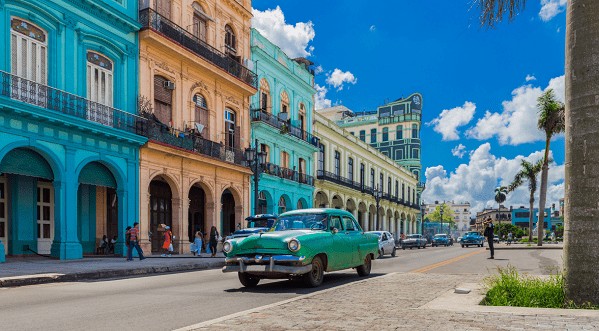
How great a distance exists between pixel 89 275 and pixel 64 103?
840cm

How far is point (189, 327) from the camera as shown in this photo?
6.28m

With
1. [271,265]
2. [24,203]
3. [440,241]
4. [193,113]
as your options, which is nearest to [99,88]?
[24,203]

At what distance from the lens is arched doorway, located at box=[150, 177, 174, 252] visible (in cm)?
2662

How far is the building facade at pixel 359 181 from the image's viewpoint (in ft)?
154

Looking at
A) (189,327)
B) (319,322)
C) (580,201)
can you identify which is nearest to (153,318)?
(189,327)

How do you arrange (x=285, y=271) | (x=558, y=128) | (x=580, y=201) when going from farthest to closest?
(x=558, y=128), (x=285, y=271), (x=580, y=201)

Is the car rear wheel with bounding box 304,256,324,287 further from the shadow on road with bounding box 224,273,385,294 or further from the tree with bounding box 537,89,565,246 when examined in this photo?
the tree with bounding box 537,89,565,246

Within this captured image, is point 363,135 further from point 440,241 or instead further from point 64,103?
point 64,103

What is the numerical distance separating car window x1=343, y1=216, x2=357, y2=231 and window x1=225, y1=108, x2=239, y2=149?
1972 cm

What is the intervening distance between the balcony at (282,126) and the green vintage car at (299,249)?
22.2 meters

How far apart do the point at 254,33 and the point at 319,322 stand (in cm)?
3033

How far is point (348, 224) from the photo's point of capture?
1291 centimetres

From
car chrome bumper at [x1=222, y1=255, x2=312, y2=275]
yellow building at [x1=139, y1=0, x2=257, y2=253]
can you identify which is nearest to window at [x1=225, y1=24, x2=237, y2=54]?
yellow building at [x1=139, y1=0, x2=257, y2=253]

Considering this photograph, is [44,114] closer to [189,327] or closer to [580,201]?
[189,327]
